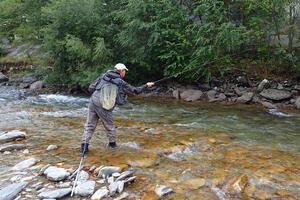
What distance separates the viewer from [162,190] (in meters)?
5.89

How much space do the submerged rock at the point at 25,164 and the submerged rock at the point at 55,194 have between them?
4.54ft

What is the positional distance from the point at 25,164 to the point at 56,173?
994 millimetres

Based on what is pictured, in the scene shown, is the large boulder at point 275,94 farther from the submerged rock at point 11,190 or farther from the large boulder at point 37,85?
the large boulder at point 37,85

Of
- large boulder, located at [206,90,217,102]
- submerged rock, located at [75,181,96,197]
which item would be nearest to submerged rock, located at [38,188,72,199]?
submerged rock, located at [75,181,96,197]

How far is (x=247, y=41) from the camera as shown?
17031 mm

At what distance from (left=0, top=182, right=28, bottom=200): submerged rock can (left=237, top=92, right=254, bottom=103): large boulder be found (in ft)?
35.1

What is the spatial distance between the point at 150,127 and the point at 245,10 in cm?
865

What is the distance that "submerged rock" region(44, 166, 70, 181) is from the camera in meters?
6.22

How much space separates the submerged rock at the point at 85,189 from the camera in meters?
5.73

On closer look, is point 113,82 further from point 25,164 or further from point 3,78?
point 3,78

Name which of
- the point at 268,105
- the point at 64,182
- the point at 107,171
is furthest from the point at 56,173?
the point at 268,105

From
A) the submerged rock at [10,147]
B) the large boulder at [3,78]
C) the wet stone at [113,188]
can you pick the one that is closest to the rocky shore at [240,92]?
the submerged rock at [10,147]

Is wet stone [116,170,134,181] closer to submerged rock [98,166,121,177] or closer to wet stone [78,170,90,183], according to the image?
submerged rock [98,166,121,177]

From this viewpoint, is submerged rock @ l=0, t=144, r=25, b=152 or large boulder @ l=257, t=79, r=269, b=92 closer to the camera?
submerged rock @ l=0, t=144, r=25, b=152
